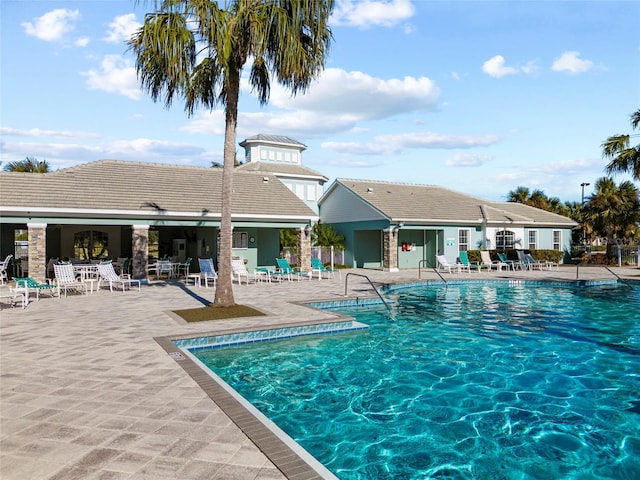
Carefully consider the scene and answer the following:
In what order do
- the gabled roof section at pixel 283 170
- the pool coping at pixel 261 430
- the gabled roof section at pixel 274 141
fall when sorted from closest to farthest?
the pool coping at pixel 261 430
the gabled roof section at pixel 283 170
the gabled roof section at pixel 274 141

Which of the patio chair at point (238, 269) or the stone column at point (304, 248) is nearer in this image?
the patio chair at point (238, 269)

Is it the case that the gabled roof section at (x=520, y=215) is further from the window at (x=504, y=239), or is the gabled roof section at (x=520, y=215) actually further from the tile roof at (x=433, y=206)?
the window at (x=504, y=239)

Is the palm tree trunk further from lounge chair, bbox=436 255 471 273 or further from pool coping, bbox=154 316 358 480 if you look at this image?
lounge chair, bbox=436 255 471 273

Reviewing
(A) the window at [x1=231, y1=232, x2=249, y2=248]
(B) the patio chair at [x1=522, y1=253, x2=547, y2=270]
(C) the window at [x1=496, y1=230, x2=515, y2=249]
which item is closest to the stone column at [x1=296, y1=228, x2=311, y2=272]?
(A) the window at [x1=231, y1=232, x2=249, y2=248]

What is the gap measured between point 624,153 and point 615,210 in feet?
26.5

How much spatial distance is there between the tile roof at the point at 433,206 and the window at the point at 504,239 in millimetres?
986

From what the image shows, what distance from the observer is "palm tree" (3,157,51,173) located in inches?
1500

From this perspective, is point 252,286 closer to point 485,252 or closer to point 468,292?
point 468,292

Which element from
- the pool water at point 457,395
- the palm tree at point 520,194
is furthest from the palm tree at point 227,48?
the palm tree at point 520,194

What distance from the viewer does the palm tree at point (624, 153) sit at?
23.1m

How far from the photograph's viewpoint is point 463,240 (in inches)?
1128

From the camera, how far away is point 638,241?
30.6 meters

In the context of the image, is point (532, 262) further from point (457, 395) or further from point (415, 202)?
point (457, 395)

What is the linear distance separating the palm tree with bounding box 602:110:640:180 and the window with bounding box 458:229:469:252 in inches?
341
